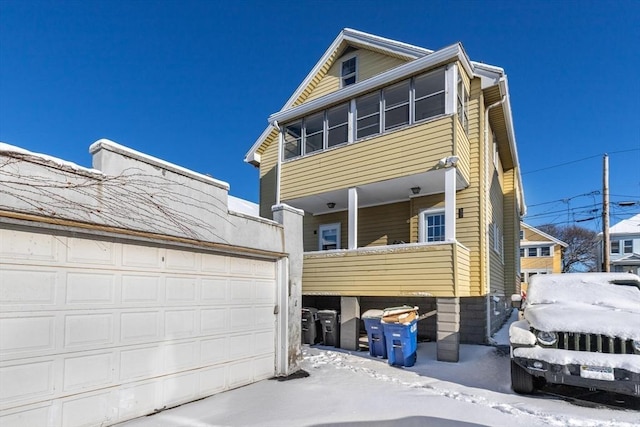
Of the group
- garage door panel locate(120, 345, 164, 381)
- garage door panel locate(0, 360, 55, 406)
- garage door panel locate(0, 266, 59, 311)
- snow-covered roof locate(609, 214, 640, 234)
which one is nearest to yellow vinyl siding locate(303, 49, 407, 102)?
garage door panel locate(120, 345, 164, 381)

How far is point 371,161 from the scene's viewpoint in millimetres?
10484

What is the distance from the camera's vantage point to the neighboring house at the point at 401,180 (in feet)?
29.8

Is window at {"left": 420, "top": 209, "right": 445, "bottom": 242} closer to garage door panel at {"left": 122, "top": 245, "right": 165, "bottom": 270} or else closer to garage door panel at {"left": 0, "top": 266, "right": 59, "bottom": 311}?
garage door panel at {"left": 122, "top": 245, "right": 165, "bottom": 270}

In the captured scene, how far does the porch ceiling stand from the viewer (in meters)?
9.96

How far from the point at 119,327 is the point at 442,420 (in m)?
4.18

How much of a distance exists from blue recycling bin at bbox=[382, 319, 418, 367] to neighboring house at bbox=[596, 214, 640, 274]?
31959 millimetres

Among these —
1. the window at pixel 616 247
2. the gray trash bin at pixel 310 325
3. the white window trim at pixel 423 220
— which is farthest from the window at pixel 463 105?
the window at pixel 616 247

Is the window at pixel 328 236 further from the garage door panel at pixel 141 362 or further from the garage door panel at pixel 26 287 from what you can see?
the garage door panel at pixel 26 287

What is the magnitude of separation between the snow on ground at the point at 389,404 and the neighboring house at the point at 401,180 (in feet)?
5.39

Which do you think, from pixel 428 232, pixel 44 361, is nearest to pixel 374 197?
pixel 428 232

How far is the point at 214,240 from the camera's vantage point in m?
6.07

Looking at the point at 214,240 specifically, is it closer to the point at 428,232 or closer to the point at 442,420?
the point at 442,420

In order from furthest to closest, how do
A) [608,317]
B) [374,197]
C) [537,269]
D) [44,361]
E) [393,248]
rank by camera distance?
[537,269]
[374,197]
[393,248]
[608,317]
[44,361]

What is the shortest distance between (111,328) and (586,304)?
7.35m
